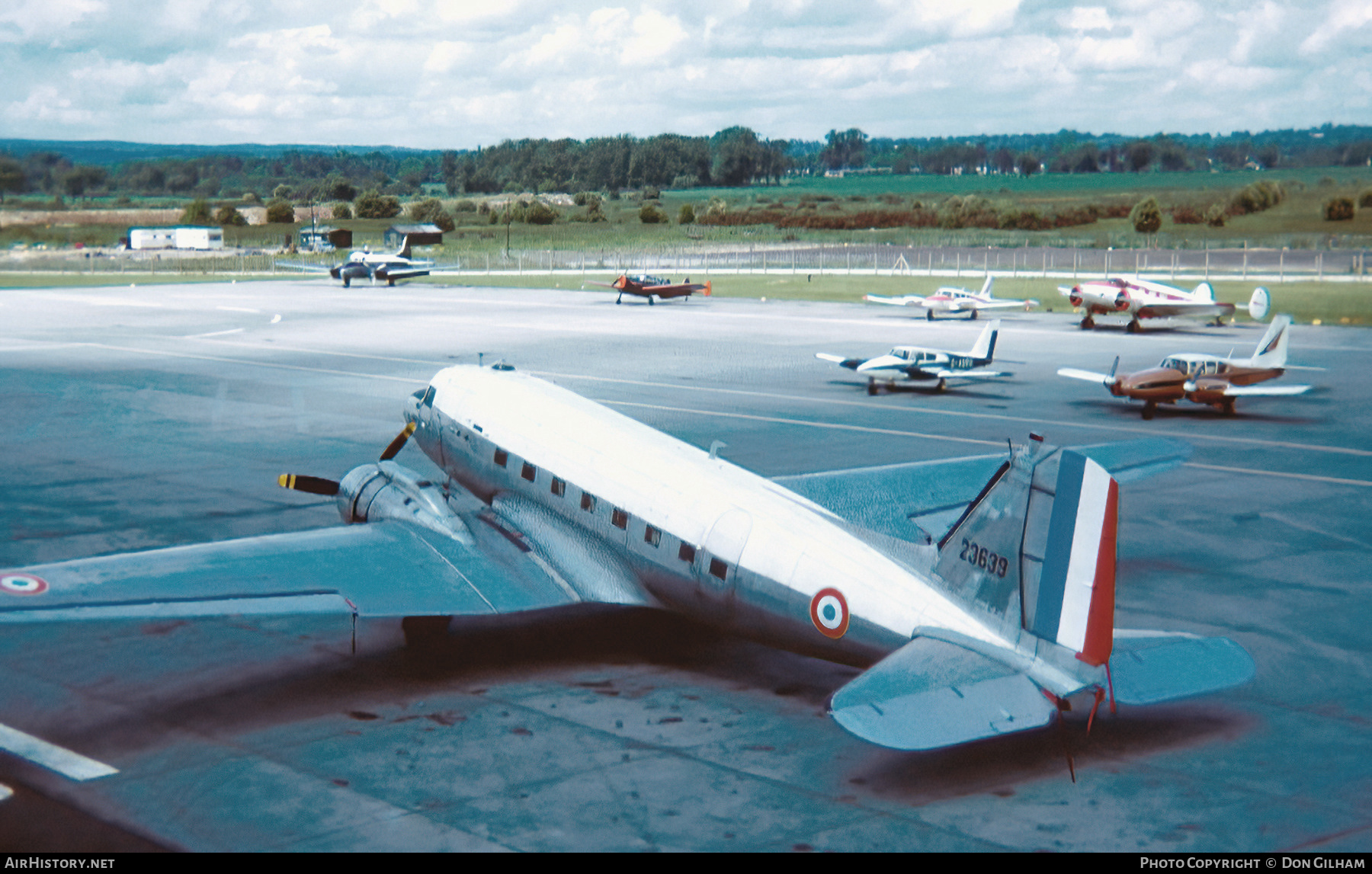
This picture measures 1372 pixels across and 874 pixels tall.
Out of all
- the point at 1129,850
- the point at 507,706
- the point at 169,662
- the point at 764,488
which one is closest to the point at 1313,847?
the point at 1129,850

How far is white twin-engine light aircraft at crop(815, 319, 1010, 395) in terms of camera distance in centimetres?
4828

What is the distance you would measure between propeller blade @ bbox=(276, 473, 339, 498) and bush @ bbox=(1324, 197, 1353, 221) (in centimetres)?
17163

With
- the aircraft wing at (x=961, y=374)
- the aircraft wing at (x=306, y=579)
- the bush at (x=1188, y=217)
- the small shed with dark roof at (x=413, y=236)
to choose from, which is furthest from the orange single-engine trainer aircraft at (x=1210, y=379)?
the bush at (x=1188, y=217)

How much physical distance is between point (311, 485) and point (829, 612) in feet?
35.6

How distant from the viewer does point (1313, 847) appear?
12977 mm

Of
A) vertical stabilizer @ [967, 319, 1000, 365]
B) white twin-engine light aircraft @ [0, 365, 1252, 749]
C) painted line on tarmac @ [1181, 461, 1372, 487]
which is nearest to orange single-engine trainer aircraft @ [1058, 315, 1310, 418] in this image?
vertical stabilizer @ [967, 319, 1000, 365]

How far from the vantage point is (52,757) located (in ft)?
50.2

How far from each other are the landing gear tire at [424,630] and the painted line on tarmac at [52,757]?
17.4 feet

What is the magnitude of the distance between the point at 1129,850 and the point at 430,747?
8044mm

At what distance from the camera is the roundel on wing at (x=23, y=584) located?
15500 mm

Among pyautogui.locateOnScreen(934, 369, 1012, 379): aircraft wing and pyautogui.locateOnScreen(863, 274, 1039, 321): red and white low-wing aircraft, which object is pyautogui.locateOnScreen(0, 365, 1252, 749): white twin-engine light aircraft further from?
pyautogui.locateOnScreen(863, 274, 1039, 321): red and white low-wing aircraft

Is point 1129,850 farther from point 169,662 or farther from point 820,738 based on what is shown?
point 169,662

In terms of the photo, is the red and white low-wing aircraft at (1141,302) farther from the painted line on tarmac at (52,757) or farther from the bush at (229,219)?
the bush at (229,219)

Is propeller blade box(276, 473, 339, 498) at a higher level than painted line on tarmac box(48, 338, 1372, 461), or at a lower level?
higher
